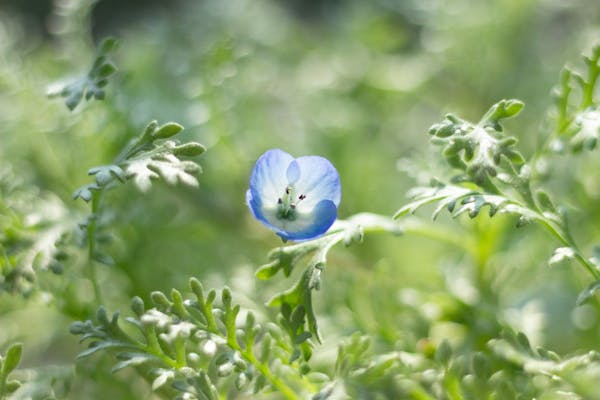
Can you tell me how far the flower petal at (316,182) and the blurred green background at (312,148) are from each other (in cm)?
17

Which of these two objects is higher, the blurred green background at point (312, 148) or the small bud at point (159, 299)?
the blurred green background at point (312, 148)

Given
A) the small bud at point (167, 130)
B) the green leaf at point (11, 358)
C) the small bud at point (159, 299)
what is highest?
the small bud at point (167, 130)

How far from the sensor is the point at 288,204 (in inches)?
28.5

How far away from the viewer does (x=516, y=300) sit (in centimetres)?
106

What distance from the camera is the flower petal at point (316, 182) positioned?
2.36 feet

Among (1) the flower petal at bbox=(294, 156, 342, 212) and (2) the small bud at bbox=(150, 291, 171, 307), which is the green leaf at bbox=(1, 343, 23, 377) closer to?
(2) the small bud at bbox=(150, 291, 171, 307)

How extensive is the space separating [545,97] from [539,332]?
456mm

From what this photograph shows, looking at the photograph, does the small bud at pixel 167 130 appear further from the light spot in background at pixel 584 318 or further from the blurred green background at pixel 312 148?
the light spot in background at pixel 584 318

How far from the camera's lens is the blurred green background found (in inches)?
36.4

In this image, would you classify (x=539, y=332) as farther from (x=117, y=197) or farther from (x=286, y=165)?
(x=117, y=197)

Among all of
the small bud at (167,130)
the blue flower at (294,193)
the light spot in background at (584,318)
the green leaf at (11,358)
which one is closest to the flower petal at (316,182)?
the blue flower at (294,193)

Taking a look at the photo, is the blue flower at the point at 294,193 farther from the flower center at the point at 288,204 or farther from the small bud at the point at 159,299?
the small bud at the point at 159,299

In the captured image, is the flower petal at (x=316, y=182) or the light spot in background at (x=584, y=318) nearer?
the flower petal at (x=316, y=182)

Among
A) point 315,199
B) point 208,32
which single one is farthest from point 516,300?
point 208,32
